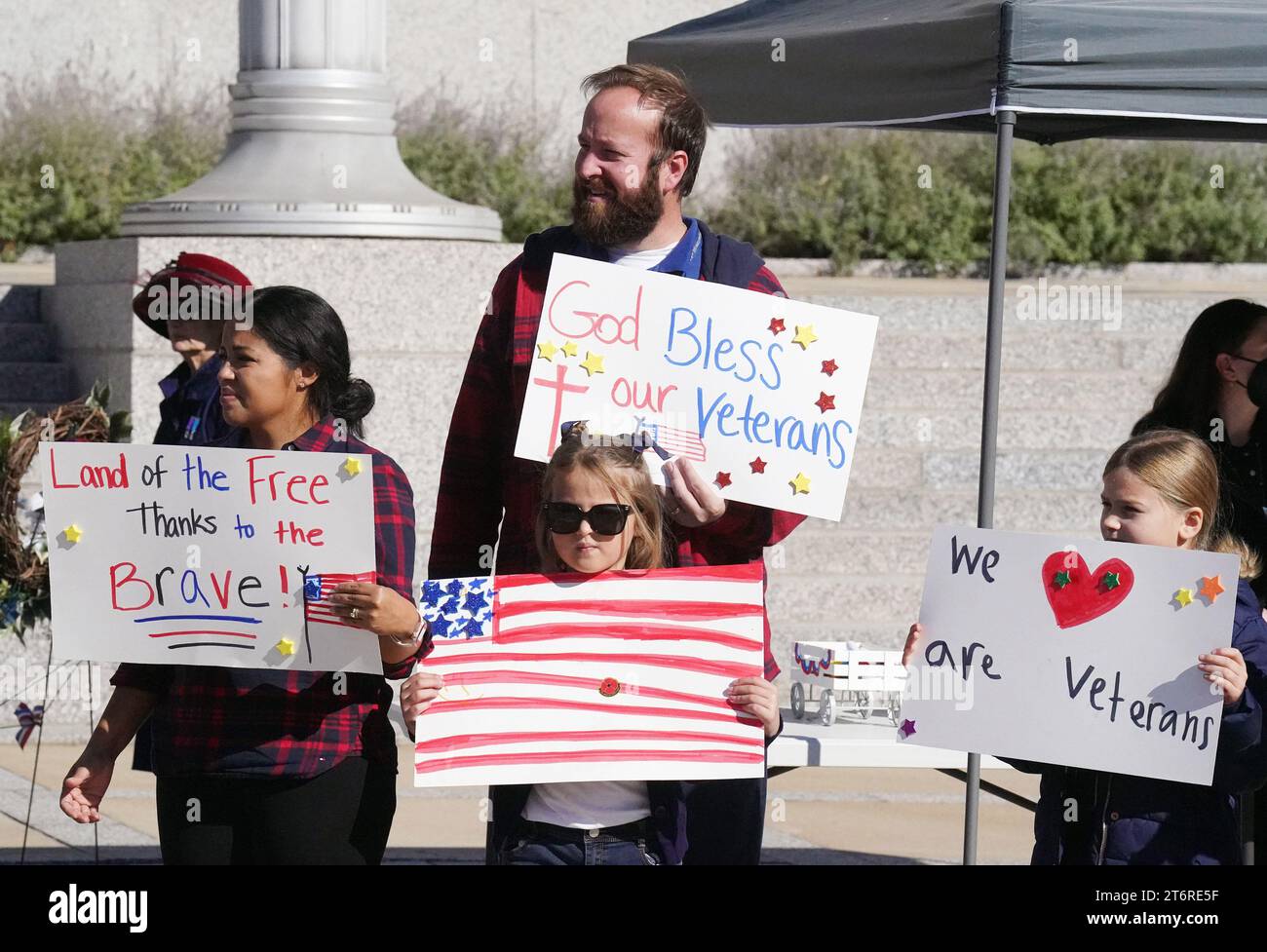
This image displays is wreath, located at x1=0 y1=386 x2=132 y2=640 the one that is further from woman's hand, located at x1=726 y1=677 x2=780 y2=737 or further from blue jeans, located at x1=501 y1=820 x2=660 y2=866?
woman's hand, located at x1=726 y1=677 x2=780 y2=737

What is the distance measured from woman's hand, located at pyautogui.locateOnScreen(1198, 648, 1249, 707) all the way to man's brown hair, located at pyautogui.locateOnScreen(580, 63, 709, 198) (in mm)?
1311

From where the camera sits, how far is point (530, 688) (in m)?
3.47

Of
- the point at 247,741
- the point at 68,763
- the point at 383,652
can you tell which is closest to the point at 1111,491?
the point at 383,652

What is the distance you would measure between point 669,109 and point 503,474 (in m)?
0.80

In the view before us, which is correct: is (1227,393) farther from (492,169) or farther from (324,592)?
(492,169)

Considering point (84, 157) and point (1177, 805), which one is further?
point (84, 157)

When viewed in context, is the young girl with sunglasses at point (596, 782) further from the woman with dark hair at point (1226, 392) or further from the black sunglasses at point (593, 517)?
the woman with dark hair at point (1226, 392)

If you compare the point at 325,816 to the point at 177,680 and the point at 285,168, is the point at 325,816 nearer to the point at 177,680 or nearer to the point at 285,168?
the point at 177,680

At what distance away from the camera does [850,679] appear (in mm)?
5207

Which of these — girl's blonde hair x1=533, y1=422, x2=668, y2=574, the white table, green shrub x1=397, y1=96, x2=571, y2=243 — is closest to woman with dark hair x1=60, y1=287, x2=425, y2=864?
A: girl's blonde hair x1=533, y1=422, x2=668, y2=574

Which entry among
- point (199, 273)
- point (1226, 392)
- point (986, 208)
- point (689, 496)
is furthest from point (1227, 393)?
point (986, 208)

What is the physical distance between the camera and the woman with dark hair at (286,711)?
11.2 ft

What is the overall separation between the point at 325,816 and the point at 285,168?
19.4ft

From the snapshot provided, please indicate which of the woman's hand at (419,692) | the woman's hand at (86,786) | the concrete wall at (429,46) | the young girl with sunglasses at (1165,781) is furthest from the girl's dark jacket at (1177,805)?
the concrete wall at (429,46)
